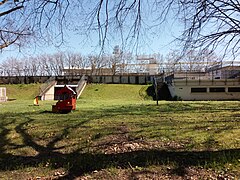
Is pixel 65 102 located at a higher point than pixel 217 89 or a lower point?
higher

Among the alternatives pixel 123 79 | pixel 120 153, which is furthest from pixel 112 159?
pixel 123 79

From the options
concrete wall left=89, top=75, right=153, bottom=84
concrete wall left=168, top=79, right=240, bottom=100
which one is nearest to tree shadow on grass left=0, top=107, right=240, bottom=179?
concrete wall left=168, top=79, right=240, bottom=100

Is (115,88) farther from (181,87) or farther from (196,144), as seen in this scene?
(196,144)

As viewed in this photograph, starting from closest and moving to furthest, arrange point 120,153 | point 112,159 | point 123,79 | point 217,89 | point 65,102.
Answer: point 112,159, point 120,153, point 65,102, point 217,89, point 123,79

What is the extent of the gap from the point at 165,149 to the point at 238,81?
32826 mm

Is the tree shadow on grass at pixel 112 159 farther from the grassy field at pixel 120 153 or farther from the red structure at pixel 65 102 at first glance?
the red structure at pixel 65 102

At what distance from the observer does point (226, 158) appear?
14.6 ft

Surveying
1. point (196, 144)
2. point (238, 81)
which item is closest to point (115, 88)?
point (238, 81)

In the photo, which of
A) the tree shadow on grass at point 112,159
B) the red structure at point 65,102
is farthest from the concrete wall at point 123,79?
the tree shadow on grass at point 112,159

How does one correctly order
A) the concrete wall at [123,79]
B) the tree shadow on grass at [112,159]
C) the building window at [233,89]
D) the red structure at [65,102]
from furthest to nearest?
the concrete wall at [123,79]
the building window at [233,89]
the red structure at [65,102]
the tree shadow on grass at [112,159]

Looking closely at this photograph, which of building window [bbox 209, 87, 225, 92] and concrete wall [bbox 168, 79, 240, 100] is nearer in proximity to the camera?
concrete wall [bbox 168, 79, 240, 100]

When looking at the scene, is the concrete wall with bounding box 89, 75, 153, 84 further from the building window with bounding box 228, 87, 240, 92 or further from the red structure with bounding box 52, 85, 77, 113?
the red structure with bounding box 52, 85, 77, 113

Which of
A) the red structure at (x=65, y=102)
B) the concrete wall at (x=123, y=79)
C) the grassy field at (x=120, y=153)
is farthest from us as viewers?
the concrete wall at (x=123, y=79)

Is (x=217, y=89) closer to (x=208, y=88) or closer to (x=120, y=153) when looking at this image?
(x=208, y=88)
